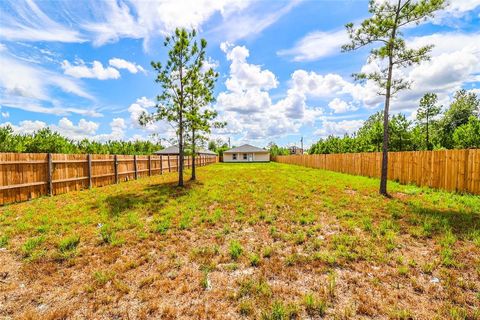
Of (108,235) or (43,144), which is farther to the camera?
(43,144)

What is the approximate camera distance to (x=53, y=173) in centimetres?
930

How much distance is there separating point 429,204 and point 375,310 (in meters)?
6.33

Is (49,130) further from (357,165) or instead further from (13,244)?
(357,165)

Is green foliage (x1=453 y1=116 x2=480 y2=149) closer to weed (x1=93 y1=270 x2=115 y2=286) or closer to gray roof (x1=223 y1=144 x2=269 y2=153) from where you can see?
weed (x1=93 y1=270 x2=115 y2=286)

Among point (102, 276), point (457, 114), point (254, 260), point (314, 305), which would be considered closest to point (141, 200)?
point (102, 276)

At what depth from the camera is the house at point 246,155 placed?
60.1 m

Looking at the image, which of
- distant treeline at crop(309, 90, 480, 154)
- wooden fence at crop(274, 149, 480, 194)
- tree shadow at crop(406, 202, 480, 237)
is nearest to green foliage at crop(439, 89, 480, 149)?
distant treeline at crop(309, 90, 480, 154)

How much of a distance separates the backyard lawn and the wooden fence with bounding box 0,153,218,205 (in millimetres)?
1512

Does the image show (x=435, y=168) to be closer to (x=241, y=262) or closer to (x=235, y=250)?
(x=235, y=250)

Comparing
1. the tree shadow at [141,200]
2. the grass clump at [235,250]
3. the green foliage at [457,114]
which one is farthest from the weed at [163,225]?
the green foliage at [457,114]

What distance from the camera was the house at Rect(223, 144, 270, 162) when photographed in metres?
60.1

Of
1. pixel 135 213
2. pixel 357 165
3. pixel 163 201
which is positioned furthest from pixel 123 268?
pixel 357 165

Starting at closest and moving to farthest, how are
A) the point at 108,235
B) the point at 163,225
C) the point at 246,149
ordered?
the point at 108,235, the point at 163,225, the point at 246,149

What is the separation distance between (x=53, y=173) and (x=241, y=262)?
917cm
